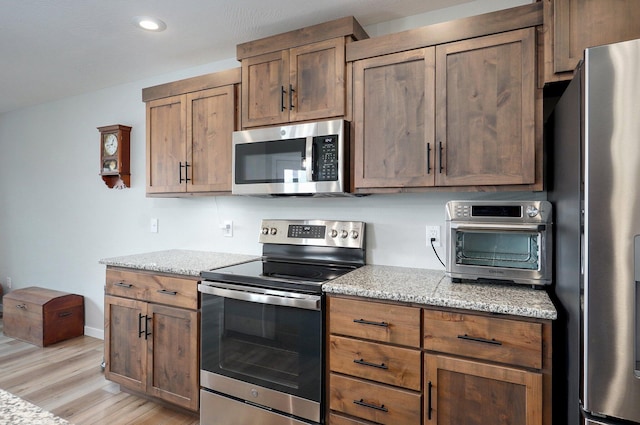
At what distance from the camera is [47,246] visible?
4133 millimetres

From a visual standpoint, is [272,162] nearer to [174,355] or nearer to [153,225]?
[174,355]

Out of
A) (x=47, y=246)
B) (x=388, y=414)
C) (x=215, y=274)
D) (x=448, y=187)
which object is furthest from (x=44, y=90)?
(x=388, y=414)

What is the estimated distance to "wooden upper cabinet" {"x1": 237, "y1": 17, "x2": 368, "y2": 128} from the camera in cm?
205

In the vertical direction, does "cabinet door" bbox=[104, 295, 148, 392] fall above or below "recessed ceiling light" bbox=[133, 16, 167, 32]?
below

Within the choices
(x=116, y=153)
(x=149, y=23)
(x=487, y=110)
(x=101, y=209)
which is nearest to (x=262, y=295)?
(x=487, y=110)

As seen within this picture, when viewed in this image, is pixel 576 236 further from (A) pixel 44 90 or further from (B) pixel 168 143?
(A) pixel 44 90

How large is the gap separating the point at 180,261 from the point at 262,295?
2.83 ft

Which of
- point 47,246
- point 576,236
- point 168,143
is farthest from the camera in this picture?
point 47,246

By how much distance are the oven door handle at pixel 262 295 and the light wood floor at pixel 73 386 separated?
891 mm

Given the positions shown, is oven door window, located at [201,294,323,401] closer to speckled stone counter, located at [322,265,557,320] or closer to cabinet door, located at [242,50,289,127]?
speckled stone counter, located at [322,265,557,320]

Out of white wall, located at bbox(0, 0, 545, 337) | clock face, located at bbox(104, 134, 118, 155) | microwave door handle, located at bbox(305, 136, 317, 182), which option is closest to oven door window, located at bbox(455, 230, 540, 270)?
white wall, located at bbox(0, 0, 545, 337)

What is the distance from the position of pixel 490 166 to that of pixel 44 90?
4.16 meters

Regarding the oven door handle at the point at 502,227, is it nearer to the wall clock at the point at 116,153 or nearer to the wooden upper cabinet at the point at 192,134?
the wooden upper cabinet at the point at 192,134

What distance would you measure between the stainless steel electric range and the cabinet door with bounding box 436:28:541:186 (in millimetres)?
770
